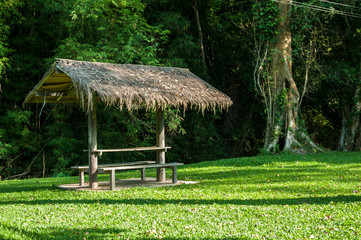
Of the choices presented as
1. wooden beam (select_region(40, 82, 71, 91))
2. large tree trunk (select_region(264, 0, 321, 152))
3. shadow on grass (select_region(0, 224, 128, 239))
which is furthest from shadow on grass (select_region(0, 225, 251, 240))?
large tree trunk (select_region(264, 0, 321, 152))

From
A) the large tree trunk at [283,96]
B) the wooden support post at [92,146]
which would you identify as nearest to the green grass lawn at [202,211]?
the wooden support post at [92,146]

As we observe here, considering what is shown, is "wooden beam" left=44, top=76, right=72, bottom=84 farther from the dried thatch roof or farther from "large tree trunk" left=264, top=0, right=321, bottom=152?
"large tree trunk" left=264, top=0, right=321, bottom=152

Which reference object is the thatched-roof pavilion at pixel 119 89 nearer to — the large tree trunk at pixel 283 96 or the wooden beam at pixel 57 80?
the wooden beam at pixel 57 80

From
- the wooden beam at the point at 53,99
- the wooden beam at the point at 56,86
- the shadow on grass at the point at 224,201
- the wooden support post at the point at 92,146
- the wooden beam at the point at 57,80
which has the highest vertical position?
the wooden beam at the point at 57,80

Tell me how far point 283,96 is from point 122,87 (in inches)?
393

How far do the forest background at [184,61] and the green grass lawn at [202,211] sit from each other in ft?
21.4

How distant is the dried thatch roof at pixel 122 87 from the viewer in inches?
356

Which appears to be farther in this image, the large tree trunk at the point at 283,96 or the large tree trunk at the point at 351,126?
the large tree trunk at the point at 351,126

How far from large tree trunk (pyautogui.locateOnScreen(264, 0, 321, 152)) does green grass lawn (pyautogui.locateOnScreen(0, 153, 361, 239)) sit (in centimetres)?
671

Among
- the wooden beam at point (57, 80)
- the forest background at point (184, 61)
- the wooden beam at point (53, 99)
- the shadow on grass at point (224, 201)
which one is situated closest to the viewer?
the shadow on grass at point (224, 201)

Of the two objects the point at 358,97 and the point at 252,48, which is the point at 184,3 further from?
the point at 358,97

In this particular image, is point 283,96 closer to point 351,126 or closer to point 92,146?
point 351,126

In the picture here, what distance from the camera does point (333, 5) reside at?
1894cm

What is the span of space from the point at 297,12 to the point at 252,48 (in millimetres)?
2992
